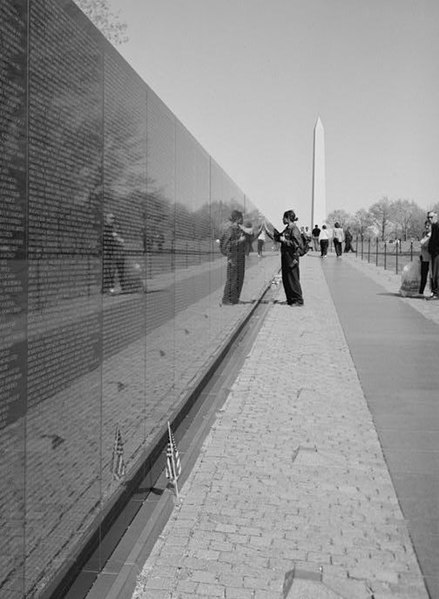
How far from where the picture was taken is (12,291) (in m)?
2.41

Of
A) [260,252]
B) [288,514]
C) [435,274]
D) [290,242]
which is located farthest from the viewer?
[260,252]

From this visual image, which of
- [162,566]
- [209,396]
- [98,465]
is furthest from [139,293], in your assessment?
[209,396]

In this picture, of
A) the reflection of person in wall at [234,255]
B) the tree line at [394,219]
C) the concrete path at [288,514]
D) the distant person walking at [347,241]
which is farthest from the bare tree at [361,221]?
the concrete path at [288,514]

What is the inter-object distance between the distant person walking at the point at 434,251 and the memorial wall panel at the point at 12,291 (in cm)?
1525

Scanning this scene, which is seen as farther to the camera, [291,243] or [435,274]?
[435,274]

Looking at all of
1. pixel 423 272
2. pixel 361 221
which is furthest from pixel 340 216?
pixel 423 272

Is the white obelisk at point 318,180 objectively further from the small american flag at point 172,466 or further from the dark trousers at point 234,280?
the small american flag at point 172,466

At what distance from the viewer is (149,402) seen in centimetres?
501

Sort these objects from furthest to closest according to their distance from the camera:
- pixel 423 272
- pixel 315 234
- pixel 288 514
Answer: pixel 315 234 < pixel 423 272 < pixel 288 514

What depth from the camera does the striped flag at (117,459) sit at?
3924 mm

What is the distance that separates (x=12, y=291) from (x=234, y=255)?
9.53m

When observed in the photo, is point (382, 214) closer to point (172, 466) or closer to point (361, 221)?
point (361, 221)

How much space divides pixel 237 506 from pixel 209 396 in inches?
122

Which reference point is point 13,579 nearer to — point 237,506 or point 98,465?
point 98,465
